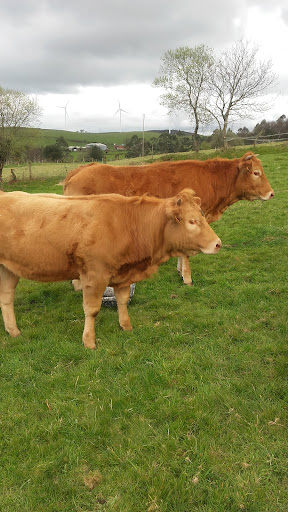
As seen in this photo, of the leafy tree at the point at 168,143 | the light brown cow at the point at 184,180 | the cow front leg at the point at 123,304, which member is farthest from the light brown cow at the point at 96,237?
the leafy tree at the point at 168,143

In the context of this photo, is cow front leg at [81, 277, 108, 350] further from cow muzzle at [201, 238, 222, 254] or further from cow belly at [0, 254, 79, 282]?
cow muzzle at [201, 238, 222, 254]

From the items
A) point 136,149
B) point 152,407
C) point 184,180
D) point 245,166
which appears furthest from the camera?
point 136,149

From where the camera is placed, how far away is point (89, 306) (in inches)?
211

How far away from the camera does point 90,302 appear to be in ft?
17.5

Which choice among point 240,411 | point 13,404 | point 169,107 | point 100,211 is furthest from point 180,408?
point 169,107

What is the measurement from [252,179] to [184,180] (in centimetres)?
163

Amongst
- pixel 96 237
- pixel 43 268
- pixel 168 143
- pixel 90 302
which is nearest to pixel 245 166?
pixel 96 237

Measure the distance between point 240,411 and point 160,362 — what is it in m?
1.26

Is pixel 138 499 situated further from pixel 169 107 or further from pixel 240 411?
pixel 169 107

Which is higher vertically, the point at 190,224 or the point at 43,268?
the point at 190,224

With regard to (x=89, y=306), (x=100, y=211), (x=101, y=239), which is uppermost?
(x=100, y=211)

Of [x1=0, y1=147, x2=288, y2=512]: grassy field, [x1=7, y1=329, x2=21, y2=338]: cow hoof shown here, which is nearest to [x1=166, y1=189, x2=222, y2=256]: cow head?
[x1=0, y1=147, x2=288, y2=512]: grassy field

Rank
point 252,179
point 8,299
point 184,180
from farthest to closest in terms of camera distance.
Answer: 1. point 252,179
2. point 184,180
3. point 8,299

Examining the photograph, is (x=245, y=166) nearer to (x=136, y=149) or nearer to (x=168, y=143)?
(x=168, y=143)
